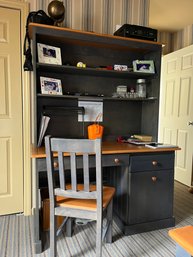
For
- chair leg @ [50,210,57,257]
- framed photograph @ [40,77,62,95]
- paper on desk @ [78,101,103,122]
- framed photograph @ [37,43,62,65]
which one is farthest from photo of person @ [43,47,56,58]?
chair leg @ [50,210,57,257]

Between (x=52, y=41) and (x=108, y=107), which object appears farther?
(x=108, y=107)

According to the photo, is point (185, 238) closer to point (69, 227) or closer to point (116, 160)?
point (116, 160)

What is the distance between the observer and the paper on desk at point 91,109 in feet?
7.73

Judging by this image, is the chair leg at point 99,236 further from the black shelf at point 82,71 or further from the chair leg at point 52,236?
the black shelf at point 82,71

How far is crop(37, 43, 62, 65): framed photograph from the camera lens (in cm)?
197

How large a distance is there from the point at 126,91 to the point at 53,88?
831 mm

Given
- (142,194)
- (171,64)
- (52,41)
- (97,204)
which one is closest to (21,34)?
(52,41)

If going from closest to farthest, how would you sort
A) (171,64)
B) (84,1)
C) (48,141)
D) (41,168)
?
(48,141), (41,168), (84,1), (171,64)

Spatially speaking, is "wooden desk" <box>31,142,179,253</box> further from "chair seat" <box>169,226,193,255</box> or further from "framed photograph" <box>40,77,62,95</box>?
"chair seat" <box>169,226,193,255</box>

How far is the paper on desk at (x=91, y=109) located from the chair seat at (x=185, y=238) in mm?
1613

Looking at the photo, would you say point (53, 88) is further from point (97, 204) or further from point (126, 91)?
point (97, 204)

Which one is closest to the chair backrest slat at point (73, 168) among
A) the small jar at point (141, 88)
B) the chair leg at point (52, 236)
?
the chair leg at point (52, 236)

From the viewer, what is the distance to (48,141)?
1413mm

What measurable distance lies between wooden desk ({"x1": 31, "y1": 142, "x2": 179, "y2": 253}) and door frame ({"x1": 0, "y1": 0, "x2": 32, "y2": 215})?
1.46 ft
